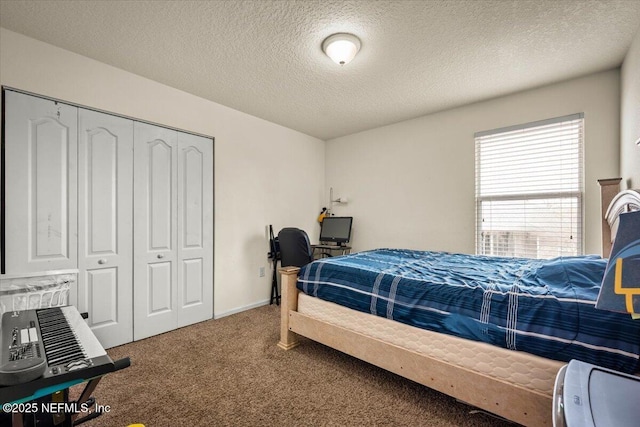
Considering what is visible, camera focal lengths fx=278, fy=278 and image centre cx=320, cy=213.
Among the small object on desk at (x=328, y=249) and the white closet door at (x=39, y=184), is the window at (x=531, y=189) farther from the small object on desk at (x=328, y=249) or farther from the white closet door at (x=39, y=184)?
the white closet door at (x=39, y=184)

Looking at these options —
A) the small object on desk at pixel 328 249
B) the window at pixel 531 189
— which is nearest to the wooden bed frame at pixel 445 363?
the window at pixel 531 189

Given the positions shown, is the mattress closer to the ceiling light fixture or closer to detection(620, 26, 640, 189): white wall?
detection(620, 26, 640, 189): white wall

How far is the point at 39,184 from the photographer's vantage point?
2.15 metres

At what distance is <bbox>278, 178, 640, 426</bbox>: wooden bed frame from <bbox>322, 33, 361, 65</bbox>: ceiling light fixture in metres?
1.82

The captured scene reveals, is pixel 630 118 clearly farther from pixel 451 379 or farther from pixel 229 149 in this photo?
pixel 229 149

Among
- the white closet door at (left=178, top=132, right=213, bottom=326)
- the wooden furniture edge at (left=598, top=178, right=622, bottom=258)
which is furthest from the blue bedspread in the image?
the white closet door at (left=178, top=132, right=213, bottom=326)

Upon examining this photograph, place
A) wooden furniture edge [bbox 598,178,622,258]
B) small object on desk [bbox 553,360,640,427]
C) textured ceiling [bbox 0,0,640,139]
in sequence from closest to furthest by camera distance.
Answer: small object on desk [bbox 553,360,640,427] → textured ceiling [bbox 0,0,640,139] → wooden furniture edge [bbox 598,178,622,258]

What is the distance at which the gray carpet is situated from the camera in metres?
1.61

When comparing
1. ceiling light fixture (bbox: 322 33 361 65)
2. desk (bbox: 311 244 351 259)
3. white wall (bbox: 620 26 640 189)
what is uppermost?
ceiling light fixture (bbox: 322 33 361 65)

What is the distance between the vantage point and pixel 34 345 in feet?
A: 3.27

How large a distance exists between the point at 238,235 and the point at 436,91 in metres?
2.85

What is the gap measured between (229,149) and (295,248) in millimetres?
1478

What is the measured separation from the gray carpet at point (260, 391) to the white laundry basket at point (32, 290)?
2.30 feet

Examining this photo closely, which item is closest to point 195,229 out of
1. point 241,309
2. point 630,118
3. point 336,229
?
point 241,309
